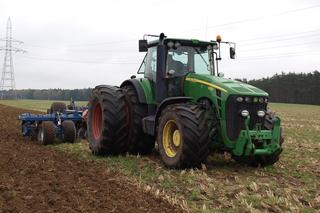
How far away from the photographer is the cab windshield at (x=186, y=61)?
880 cm

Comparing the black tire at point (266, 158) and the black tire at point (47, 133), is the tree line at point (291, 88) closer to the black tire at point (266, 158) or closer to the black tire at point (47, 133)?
the black tire at point (47, 133)

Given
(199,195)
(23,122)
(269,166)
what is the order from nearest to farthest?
(199,195) → (269,166) → (23,122)

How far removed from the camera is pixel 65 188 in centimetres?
636

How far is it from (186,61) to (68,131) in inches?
172

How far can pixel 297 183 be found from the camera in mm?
6980

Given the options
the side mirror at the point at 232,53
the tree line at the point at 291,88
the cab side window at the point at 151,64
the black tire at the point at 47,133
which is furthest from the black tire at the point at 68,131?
the tree line at the point at 291,88

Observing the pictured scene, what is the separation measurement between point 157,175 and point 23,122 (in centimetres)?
669

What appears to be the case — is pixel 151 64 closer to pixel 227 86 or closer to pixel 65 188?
pixel 227 86

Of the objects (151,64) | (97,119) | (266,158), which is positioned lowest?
(266,158)

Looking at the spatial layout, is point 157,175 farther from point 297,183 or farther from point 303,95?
point 303,95

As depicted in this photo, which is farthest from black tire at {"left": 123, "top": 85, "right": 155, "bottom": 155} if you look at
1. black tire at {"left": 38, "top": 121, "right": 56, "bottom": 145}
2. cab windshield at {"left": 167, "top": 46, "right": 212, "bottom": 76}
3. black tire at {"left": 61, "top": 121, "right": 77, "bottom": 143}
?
black tire at {"left": 38, "top": 121, "right": 56, "bottom": 145}

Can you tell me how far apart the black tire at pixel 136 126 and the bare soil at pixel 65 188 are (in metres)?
1.09

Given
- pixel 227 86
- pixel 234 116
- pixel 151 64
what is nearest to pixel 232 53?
pixel 151 64

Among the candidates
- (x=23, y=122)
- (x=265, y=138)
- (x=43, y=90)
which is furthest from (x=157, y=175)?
(x=43, y=90)
